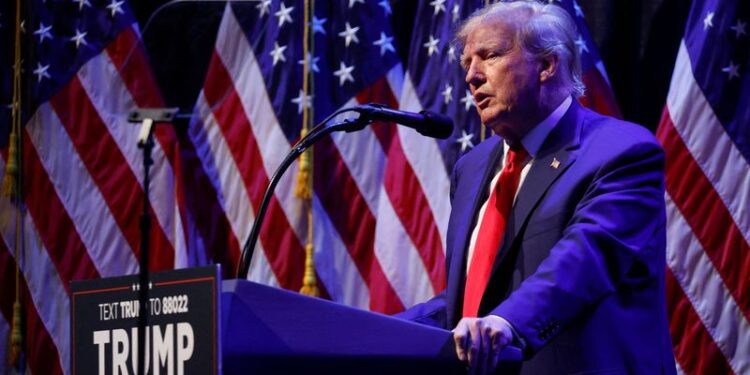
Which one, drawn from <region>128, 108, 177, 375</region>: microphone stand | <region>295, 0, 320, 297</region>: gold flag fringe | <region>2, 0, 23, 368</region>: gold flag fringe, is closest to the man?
<region>128, 108, 177, 375</region>: microphone stand

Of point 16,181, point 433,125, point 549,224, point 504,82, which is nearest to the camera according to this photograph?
point 549,224

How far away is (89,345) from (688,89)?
2743 millimetres

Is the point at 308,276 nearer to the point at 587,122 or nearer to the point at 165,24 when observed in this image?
the point at 165,24

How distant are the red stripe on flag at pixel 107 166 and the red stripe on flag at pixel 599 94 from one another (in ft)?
6.28

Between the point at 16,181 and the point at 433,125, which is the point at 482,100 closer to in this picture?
the point at 433,125

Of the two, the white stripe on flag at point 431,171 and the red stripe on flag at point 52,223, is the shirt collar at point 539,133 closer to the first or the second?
the white stripe on flag at point 431,171

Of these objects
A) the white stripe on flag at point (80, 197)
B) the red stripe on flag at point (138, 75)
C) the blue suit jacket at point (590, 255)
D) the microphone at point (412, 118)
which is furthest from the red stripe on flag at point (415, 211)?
the blue suit jacket at point (590, 255)

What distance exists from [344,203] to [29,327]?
1.50m

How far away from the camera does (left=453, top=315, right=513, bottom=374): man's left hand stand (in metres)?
1.83

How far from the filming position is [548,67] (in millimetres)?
2609

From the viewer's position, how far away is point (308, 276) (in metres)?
4.52

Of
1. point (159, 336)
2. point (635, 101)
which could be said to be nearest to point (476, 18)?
point (159, 336)

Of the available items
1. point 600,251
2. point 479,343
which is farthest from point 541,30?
point 479,343

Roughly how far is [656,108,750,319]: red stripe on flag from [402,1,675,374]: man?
146 centimetres
